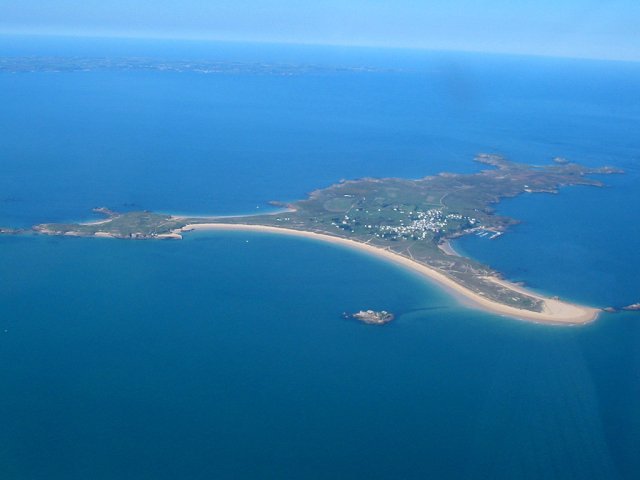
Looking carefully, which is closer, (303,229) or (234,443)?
(234,443)

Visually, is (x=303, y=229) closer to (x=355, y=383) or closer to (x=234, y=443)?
(x=355, y=383)

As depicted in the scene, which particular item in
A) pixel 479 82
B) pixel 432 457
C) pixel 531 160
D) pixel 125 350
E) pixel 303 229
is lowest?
pixel 432 457

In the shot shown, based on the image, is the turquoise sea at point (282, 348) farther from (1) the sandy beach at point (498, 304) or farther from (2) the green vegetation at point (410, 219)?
(2) the green vegetation at point (410, 219)

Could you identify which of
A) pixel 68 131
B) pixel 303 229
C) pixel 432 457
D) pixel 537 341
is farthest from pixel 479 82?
pixel 432 457

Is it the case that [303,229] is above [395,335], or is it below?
above

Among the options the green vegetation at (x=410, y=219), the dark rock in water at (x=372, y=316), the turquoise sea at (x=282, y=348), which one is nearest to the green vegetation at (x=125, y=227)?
the green vegetation at (x=410, y=219)

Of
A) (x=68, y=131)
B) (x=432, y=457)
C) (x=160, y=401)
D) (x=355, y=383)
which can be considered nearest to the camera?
(x=432, y=457)

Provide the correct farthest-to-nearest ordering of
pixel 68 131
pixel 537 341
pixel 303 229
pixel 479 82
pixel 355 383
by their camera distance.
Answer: pixel 479 82 → pixel 68 131 → pixel 303 229 → pixel 537 341 → pixel 355 383
